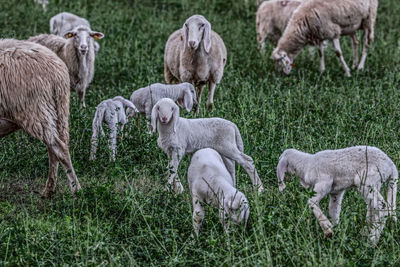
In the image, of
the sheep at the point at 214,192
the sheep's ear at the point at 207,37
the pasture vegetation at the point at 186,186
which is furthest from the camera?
the sheep's ear at the point at 207,37

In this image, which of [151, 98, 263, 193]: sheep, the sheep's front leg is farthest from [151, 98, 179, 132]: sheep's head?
the sheep's front leg

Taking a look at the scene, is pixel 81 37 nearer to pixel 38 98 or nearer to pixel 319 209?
pixel 38 98

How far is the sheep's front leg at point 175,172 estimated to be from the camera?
5.72 m

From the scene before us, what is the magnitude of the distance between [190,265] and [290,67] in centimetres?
715

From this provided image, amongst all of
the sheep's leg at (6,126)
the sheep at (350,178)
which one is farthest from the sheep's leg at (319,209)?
the sheep's leg at (6,126)

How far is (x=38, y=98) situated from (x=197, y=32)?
3074mm

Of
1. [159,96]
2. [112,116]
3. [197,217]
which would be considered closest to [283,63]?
[159,96]

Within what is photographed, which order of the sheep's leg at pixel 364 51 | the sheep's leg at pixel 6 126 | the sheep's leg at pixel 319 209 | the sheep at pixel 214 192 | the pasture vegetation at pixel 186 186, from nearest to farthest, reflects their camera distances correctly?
the pasture vegetation at pixel 186 186, the sheep at pixel 214 192, the sheep's leg at pixel 319 209, the sheep's leg at pixel 6 126, the sheep's leg at pixel 364 51

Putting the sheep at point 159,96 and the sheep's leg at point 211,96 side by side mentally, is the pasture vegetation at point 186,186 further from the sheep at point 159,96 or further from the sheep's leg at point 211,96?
the sheep at point 159,96

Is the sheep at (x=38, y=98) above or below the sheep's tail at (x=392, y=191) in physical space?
above

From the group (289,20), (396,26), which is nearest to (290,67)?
(289,20)

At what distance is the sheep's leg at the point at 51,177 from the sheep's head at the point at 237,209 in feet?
7.19

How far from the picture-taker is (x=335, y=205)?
5.22 m

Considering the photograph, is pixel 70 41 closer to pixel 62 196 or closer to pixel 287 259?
pixel 62 196
